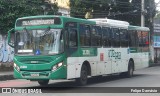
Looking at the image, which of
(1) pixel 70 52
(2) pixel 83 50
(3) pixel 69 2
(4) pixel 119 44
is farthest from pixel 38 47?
(3) pixel 69 2

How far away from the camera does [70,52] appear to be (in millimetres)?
16562

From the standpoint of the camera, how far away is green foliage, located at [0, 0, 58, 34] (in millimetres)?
30750

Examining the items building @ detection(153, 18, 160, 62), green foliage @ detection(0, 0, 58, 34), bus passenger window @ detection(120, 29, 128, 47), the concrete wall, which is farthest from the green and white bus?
building @ detection(153, 18, 160, 62)

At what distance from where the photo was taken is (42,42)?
16047mm

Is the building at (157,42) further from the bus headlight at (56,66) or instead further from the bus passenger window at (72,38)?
the bus headlight at (56,66)

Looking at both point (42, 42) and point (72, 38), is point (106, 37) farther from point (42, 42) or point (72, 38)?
point (42, 42)

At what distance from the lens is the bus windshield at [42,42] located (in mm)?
15969

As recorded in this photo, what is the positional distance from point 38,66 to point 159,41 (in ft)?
117

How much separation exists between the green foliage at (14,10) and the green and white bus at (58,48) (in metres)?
12.4

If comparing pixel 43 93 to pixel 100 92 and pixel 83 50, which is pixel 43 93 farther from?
pixel 83 50

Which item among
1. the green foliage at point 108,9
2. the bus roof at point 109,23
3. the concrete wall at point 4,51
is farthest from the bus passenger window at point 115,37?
the green foliage at point 108,9

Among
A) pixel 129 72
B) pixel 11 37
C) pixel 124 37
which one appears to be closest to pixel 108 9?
pixel 129 72

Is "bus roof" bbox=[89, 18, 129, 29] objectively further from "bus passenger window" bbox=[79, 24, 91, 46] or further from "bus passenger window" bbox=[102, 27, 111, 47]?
"bus passenger window" bbox=[79, 24, 91, 46]

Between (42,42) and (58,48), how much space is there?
69cm
